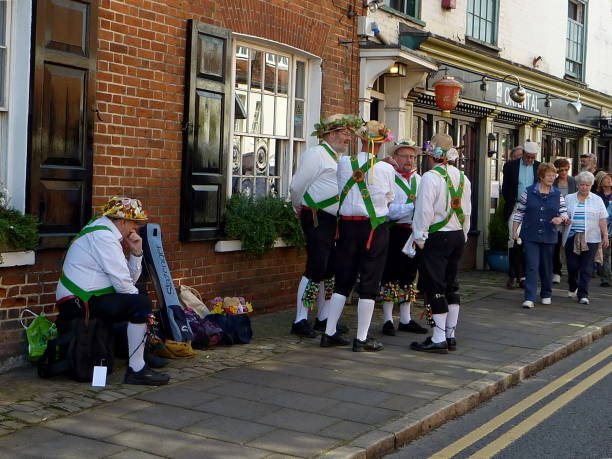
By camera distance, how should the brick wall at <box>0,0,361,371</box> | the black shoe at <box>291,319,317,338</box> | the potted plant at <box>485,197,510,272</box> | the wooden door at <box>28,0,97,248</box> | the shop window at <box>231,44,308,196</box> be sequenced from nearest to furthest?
the wooden door at <box>28,0,97,248</box> → the brick wall at <box>0,0,361,371</box> → the black shoe at <box>291,319,317,338</box> → the shop window at <box>231,44,308,196</box> → the potted plant at <box>485,197,510,272</box>

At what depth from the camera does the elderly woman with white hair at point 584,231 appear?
12742 millimetres

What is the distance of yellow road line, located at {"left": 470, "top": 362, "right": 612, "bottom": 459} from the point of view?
592cm

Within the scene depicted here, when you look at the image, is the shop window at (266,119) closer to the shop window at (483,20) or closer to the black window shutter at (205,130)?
the black window shutter at (205,130)

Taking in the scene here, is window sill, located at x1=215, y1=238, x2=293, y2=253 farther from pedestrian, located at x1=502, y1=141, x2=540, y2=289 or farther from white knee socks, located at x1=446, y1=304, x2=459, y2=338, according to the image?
pedestrian, located at x1=502, y1=141, x2=540, y2=289

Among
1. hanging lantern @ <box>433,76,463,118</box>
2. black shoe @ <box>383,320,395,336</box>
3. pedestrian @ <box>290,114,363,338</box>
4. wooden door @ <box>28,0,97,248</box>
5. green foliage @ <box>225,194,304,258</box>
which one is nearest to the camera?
wooden door @ <box>28,0,97,248</box>

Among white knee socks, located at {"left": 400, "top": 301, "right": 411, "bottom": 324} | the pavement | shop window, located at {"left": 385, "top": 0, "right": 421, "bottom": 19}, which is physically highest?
shop window, located at {"left": 385, "top": 0, "right": 421, "bottom": 19}

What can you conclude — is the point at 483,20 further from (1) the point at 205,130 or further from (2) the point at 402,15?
(1) the point at 205,130

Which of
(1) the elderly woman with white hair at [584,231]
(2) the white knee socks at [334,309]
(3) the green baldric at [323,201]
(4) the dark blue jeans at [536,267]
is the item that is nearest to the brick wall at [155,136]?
(3) the green baldric at [323,201]

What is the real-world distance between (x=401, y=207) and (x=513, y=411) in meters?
2.98

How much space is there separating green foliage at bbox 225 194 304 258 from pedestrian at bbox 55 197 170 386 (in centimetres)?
285

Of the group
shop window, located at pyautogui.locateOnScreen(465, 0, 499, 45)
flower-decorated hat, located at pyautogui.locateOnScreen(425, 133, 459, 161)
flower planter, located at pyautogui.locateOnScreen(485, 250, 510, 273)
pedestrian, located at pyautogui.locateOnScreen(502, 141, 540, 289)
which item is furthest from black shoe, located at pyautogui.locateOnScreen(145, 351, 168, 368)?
shop window, located at pyautogui.locateOnScreen(465, 0, 499, 45)

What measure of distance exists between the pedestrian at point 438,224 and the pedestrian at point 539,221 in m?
3.58

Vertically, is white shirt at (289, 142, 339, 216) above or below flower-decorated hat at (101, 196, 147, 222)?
above

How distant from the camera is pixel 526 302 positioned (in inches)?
471
